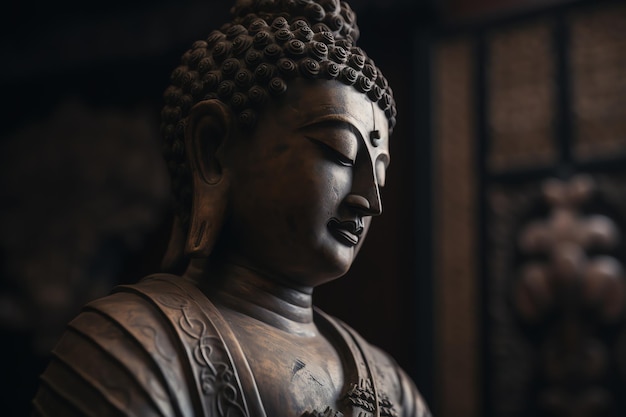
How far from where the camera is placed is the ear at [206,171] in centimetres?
198

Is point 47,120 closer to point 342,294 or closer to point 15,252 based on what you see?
point 15,252

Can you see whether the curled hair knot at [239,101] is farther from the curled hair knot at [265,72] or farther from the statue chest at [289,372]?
the statue chest at [289,372]

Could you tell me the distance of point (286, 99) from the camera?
2008 mm

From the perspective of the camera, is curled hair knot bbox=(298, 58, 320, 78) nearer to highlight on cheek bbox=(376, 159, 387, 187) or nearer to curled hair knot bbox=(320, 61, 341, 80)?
curled hair knot bbox=(320, 61, 341, 80)

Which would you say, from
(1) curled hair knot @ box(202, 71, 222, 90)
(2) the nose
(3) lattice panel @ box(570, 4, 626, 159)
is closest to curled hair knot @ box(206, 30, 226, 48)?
(1) curled hair knot @ box(202, 71, 222, 90)

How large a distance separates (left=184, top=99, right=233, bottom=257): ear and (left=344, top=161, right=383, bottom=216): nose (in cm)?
29

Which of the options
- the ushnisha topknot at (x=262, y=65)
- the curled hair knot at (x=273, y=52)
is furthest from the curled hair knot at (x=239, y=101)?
the curled hair knot at (x=273, y=52)

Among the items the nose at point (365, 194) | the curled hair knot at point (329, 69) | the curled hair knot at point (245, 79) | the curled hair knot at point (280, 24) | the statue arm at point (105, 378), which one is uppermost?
the curled hair knot at point (280, 24)

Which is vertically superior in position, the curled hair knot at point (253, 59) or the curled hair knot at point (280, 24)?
the curled hair knot at point (280, 24)

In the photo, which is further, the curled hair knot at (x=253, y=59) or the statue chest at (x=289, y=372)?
the curled hair knot at (x=253, y=59)

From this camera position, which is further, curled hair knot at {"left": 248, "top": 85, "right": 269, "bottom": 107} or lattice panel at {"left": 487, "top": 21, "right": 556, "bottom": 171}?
lattice panel at {"left": 487, "top": 21, "right": 556, "bottom": 171}

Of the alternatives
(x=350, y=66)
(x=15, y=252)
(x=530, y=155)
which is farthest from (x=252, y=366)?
(x=15, y=252)

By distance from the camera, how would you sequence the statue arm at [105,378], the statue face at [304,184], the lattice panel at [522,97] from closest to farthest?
the statue arm at [105,378]
the statue face at [304,184]
the lattice panel at [522,97]

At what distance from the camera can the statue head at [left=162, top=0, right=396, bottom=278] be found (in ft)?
6.46
